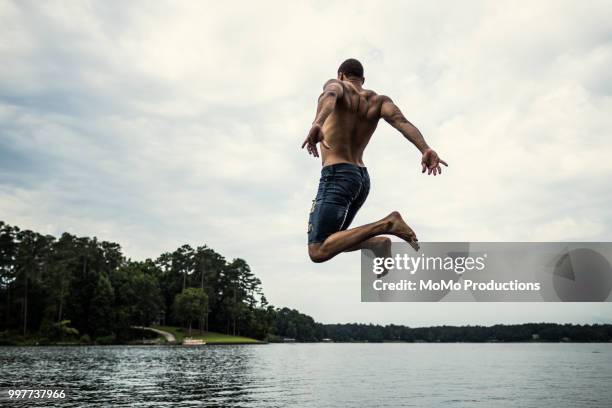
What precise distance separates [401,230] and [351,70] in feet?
5.30

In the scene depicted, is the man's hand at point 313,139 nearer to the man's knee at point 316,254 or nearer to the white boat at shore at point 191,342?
the man's knee at point 316,254

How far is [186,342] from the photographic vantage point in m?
127

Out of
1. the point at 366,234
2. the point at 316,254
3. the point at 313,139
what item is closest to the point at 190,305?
the point at 316,254

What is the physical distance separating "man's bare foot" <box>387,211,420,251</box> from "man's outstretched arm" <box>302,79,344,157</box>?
37.0 inches

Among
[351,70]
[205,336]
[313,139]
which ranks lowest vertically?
[205,336]

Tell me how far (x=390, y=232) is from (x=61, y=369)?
172ft

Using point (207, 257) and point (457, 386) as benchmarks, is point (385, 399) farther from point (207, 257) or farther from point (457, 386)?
point (207, 257)

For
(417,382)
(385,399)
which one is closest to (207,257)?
(417,382)

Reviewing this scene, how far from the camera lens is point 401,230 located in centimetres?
529

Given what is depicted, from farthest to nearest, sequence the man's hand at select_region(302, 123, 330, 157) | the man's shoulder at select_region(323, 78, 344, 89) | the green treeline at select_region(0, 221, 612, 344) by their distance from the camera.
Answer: the green treeline at select_region(0, 221, 612, 344)
the man's shoulder at select_region(323, 78, 344, 89)
the man's hand at select_region(302, 123, 330, 157)

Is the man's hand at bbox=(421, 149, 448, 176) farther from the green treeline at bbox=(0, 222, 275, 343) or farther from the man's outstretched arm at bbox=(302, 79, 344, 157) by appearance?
the green treeline at bbox=(0, 222, 275, 343)

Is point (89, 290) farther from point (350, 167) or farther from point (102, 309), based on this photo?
point (350, 167)

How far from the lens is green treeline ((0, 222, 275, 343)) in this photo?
109312 mm

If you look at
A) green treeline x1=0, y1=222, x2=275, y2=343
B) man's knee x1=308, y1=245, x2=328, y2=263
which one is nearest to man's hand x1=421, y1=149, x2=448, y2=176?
man's knee x1=308, y1=245, x2=328, y2=263
